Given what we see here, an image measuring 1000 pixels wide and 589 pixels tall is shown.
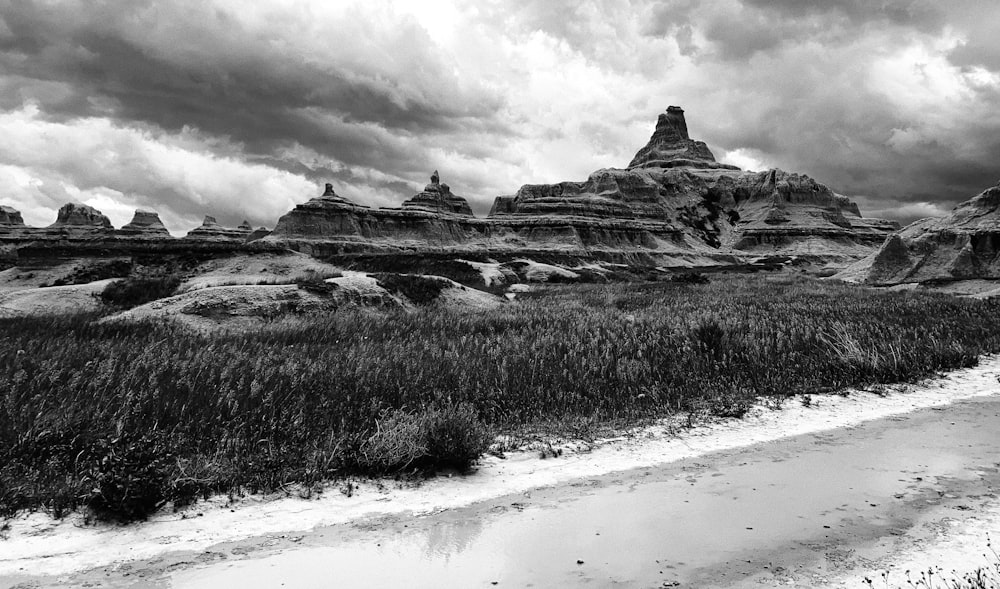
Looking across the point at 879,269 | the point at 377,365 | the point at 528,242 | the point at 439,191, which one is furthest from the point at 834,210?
the point at 377,365

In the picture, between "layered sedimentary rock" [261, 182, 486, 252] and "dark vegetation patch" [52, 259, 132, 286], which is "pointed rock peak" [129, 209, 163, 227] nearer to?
"layered sedimentary rock" [261, 182, 486, 252]

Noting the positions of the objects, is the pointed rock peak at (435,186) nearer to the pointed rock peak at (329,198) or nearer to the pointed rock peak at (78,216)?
the pointed rock peak at (329,198)

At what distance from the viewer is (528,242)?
4678 inches

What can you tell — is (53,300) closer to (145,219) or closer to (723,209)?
(723,209)

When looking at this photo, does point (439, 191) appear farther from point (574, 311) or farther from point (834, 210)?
point (574, 311)

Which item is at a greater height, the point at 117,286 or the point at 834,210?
the point at 834,210

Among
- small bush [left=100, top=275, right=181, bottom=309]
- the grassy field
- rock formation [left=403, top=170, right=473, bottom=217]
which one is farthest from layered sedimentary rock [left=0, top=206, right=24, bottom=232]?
the grassy field

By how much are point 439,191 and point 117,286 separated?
155231 mm

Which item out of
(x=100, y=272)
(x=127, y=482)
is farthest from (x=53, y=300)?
(x=100, y=272)

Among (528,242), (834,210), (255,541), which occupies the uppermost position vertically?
(834,210)

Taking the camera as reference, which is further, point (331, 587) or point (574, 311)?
point (574, 311)

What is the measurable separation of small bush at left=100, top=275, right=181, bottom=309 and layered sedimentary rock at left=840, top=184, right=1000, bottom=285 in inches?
1545

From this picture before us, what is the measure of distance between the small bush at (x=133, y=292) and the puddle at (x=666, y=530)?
18.9 metres

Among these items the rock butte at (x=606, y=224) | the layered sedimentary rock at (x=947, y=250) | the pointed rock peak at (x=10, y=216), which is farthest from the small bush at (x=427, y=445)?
the pointed rock peak at (x=10, y=216)
